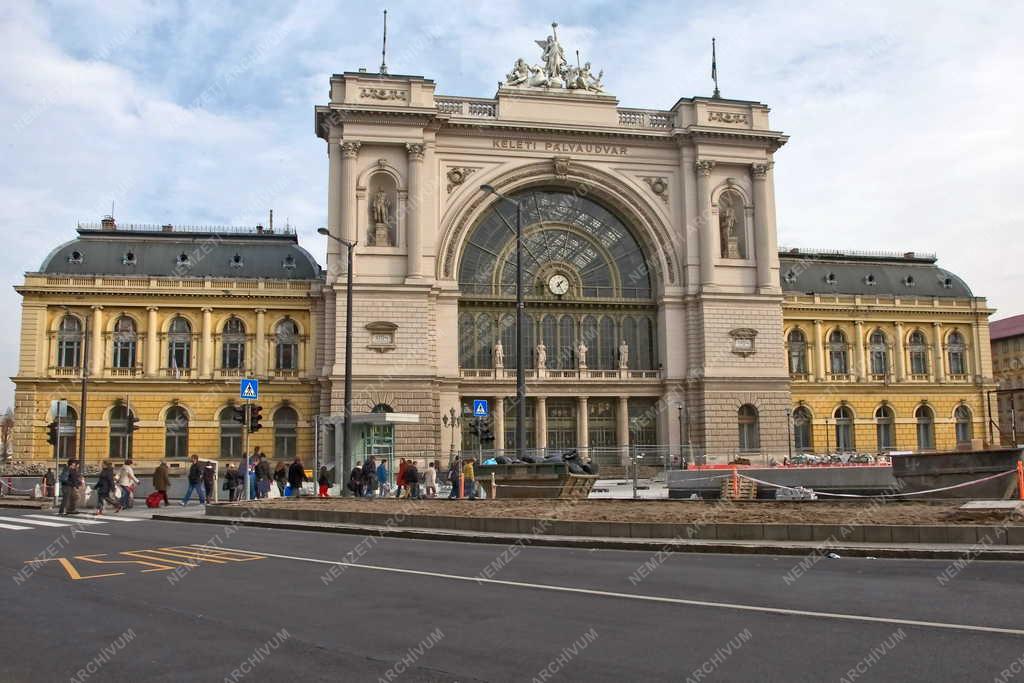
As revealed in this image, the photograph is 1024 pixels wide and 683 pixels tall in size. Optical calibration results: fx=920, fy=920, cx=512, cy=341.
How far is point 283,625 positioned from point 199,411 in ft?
165

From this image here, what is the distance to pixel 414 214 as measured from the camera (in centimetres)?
5266

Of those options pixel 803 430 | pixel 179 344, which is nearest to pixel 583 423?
pixel 803 430

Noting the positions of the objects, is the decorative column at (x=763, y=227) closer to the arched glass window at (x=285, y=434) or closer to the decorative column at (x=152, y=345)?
the arched glass window at (x=285, y=434)

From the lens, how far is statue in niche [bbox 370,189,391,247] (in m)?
53.1

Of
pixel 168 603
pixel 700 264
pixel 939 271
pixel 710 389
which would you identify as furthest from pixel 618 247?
pixel 168 603

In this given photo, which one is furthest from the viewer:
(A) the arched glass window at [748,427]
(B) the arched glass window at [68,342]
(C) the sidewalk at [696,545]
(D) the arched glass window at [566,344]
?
(D) the arched glass window at [566,344]

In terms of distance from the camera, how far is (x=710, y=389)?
55250 millimetres

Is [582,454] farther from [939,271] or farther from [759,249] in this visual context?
[939,271]

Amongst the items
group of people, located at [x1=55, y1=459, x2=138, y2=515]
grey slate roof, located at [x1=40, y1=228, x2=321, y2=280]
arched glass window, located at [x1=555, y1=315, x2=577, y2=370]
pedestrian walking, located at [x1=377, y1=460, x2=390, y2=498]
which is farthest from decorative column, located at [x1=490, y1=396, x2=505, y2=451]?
group of people, located at [x1=55, y1=459, x2=138, y2=515]

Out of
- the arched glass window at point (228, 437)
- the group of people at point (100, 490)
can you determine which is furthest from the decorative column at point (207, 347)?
the group of people at point (100, 490)

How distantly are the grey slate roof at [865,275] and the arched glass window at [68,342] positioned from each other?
49.8 m

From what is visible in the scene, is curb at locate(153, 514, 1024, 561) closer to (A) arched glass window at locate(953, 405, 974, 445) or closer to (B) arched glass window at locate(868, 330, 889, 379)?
(B) arched glass window at locate(868, 330, 889, 379)

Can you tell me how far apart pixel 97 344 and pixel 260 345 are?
9.74m

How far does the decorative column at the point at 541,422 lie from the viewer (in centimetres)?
5553
